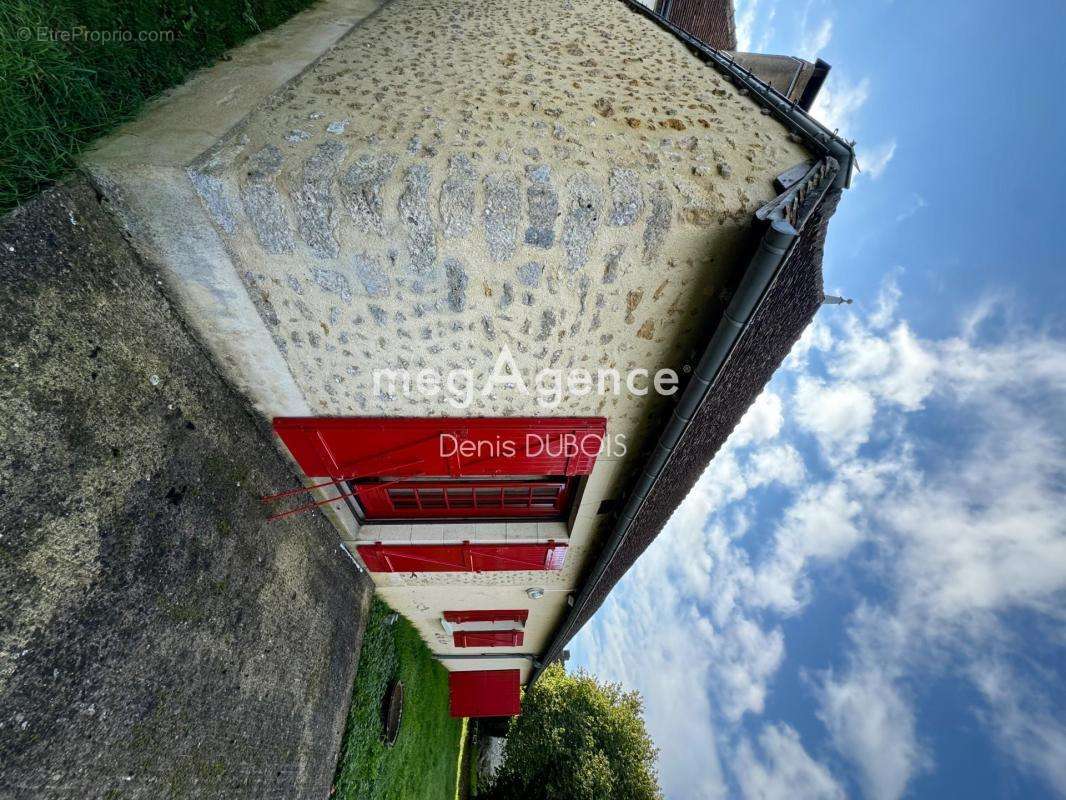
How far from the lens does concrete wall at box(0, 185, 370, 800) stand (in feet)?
Result: 4.75

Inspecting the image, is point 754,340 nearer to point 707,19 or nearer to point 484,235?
point 484,235

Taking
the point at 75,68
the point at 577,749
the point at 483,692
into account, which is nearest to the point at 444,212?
the point at 75,68

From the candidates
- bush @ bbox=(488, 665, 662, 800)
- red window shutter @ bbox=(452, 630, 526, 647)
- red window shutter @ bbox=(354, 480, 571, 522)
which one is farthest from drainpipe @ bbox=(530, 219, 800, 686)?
bush @ bbox=(488, 665, 662, 800)

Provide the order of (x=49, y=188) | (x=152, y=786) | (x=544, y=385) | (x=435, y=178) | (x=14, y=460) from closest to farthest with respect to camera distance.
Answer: (x=14, y=460)
(x=49, y=188)
(x=435, y=178)
(x=152, y=786)
(x=544, y=385)

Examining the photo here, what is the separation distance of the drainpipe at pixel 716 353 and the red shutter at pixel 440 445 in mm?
391

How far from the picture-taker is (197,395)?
224 cm

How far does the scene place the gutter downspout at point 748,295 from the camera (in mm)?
1646

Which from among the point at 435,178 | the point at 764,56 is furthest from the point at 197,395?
the point at 764,56

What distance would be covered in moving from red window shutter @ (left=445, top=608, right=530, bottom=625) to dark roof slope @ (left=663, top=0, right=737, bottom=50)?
744 centimetres

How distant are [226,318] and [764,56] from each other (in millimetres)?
6249

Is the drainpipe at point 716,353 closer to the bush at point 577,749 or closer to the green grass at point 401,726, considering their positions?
the green grass at point 401,726

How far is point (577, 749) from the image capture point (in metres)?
10.6

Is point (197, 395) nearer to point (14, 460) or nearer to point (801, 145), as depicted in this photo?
point (14, 460)

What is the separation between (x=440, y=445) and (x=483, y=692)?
7545mm
